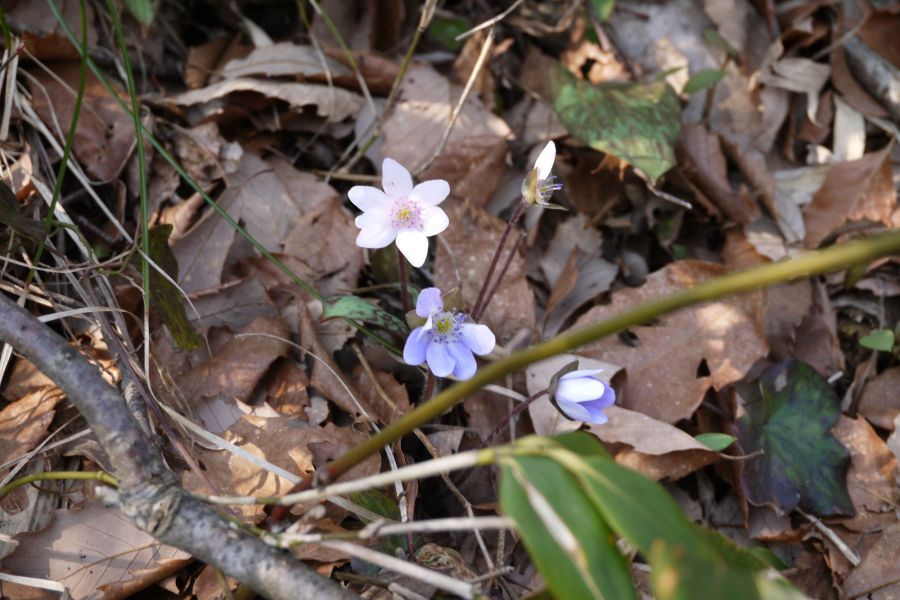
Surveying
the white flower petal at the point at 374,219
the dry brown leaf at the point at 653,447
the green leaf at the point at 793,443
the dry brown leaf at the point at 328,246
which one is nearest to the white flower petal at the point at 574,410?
the dry brown leaf at the point at 653,447

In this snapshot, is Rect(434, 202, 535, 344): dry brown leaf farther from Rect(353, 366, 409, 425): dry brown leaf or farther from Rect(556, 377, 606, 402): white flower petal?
Rect(556, 377, 606, 402): white flower petal

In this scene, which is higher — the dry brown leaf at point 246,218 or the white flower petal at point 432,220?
the white flower petal at point 432,220

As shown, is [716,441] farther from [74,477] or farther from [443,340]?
[74,477]

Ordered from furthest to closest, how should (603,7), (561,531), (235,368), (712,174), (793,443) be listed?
(603,7), (712,174), (793,443), (235,368), (561,531)

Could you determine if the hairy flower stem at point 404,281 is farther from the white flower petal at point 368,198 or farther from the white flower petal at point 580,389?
the white flower petal at point 580,389

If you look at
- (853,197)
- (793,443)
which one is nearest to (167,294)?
(793,443)

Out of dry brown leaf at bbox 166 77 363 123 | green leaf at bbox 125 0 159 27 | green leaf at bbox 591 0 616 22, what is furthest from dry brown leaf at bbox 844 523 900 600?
green leaf at bbox 125 0 159 27

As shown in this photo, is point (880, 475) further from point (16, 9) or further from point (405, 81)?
point (16, 9)
